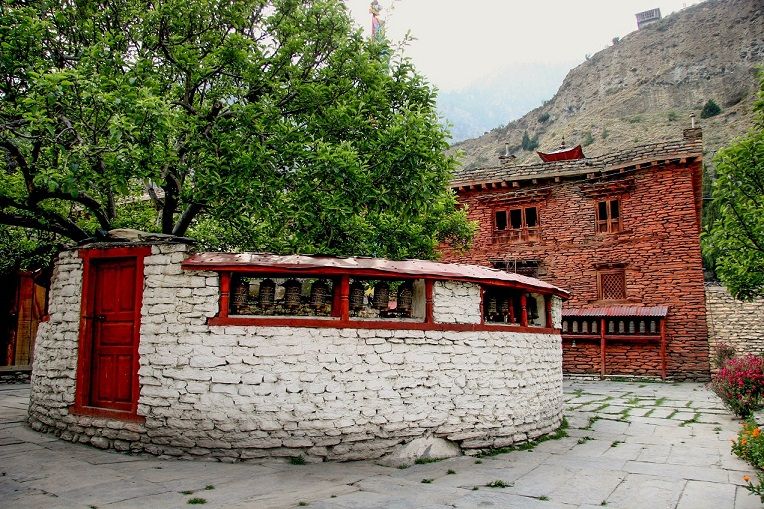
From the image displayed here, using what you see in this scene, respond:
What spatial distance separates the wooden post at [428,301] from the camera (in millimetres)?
7094

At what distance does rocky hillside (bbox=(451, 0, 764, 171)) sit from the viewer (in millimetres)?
55281

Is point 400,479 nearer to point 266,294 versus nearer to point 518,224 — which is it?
point 266,294

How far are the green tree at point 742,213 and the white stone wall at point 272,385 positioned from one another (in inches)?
370

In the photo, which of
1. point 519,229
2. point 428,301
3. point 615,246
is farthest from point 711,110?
point 428,301

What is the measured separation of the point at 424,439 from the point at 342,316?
195 centimetres

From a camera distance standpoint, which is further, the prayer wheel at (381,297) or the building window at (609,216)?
the building window at (609,216)

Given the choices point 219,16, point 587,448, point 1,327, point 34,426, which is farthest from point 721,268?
point 1,327

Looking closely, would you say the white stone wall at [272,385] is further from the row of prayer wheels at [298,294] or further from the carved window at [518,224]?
the carved window at [518,224]

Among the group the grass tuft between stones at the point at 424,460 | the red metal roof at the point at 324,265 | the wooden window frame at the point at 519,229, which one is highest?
the wooden window frame at the point at 519,229

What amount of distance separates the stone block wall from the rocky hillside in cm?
3075

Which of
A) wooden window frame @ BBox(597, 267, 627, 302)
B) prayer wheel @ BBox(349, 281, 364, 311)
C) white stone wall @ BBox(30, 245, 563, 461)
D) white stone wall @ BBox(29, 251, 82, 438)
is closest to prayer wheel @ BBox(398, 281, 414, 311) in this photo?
white stone wall @ BBox(30, 245, 563, 461)

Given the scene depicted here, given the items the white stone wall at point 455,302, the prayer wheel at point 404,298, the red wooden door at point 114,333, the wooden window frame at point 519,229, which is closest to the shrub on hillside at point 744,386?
the white stone wall at point 455,302

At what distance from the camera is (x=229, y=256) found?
21.9ft

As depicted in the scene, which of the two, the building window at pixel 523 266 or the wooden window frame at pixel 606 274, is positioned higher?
the building window at pixel 523 266
